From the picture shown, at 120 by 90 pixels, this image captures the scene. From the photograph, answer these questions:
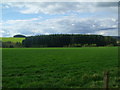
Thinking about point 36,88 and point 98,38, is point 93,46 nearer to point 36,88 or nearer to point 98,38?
point 98,38

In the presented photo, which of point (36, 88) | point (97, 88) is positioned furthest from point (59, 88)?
point (97, 88)

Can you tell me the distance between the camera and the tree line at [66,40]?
1737 inches

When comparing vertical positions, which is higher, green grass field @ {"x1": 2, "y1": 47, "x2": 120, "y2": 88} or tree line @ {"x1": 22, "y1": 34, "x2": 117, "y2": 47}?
tree line @ {"x1": 22, "y1": 34, "x2": 117, "y2": 47}

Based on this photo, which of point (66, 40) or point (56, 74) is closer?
point (56, 74)

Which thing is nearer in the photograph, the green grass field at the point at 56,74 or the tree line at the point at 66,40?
the green grass field at the point at 56,74

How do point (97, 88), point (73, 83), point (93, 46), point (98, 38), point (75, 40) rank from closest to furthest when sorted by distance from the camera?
1. point (97, 88)
2. point (73, 83)
3. point (75, 40)
4. point (98, 38)
5. point (93, 46)

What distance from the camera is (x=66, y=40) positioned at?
155 feet

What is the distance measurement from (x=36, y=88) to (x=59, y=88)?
0.90m

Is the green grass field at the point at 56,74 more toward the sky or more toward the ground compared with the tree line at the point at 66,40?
more toward the ground

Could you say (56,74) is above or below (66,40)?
below

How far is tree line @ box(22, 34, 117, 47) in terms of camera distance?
145 feet

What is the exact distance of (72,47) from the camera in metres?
55.1

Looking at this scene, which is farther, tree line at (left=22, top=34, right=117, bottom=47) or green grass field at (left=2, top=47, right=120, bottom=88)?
tree line at (left=22, top=34, right=117, bottom=47)

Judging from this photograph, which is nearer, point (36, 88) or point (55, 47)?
point (36, 88)
